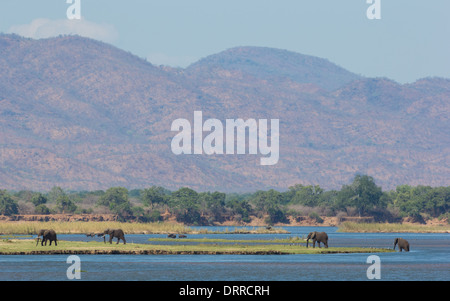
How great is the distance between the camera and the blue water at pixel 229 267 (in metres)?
59.5

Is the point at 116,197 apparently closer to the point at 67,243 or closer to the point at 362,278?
the point at 67,243

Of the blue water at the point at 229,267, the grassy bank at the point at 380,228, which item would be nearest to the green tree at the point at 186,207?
the grassy bank at the point at 380,228

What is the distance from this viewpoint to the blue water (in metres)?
59.5

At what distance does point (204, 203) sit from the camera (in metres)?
180

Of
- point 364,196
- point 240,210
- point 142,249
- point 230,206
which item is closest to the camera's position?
point 142,249

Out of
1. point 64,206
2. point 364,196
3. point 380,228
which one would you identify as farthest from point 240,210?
point 380,228

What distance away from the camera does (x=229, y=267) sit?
6688cm

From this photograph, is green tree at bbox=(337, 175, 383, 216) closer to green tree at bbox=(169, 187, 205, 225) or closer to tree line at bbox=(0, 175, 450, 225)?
tree line at bbox=(0, 175, 450, 225)

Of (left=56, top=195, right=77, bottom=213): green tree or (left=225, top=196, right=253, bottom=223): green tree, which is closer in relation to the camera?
(left=56, top=195, right=77, bottom=213): green tree

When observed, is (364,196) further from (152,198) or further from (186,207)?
(152,198)

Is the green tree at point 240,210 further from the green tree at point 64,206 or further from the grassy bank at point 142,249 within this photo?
the grassy bank at point 142,249

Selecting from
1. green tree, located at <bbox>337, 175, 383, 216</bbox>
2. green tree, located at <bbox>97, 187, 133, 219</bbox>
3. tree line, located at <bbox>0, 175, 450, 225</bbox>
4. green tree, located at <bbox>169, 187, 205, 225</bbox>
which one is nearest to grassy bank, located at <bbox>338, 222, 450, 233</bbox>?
green tree, located at <bbox>337, 175, 383, 216</bbox>

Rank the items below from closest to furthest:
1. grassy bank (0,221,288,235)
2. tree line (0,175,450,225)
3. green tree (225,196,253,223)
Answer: grassy bank (0,221,288,235) < tree line (0,175,450,225) < green tree (225,196,253,223)
